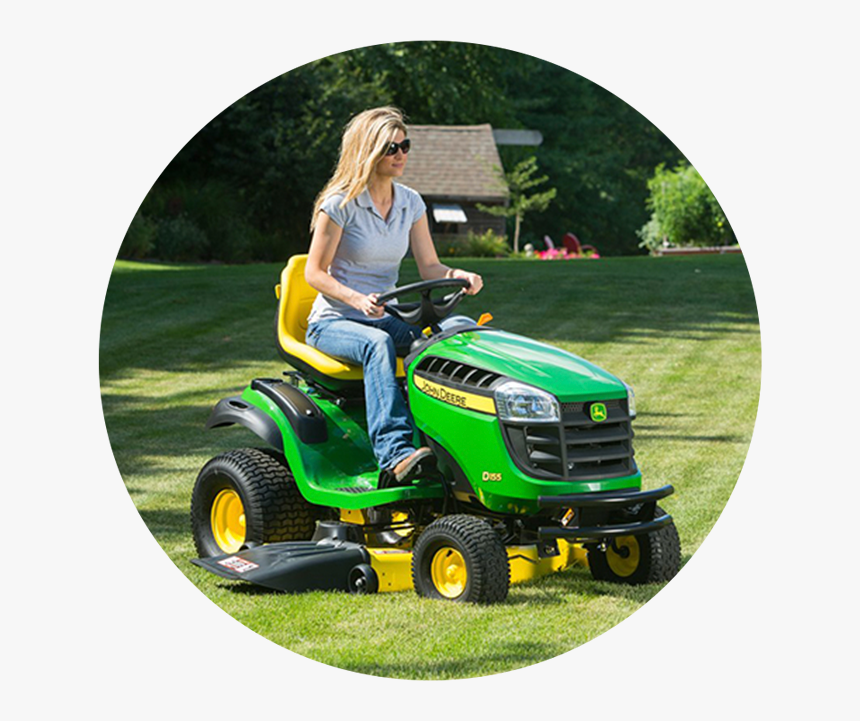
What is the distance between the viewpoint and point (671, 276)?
14531mm

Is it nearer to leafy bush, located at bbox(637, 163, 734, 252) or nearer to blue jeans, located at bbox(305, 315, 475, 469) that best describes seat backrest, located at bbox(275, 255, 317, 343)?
blue jeans, located at bbox(305, 315, 475, 469)

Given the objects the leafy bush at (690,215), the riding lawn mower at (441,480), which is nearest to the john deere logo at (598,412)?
the riding lawn mower at (441,480)

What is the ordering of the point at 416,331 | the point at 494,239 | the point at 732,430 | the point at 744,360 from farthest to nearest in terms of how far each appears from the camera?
the point at 494,239 < the point at 744,360 < the point at 732,430 < the point at 416,331

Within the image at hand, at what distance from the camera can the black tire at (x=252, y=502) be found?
545cm

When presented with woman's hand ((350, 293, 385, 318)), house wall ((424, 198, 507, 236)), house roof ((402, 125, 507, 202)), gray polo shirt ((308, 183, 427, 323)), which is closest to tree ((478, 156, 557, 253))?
house wall ((424, 198, 507, 236))

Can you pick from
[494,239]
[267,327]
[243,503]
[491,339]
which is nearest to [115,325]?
[267,327]

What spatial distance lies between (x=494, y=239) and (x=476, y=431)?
1818 centimetres

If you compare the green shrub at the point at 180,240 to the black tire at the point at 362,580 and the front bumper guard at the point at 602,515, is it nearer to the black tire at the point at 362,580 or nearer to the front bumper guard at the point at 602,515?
the black tire at the point at 362,580

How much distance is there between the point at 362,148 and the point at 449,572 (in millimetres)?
1721

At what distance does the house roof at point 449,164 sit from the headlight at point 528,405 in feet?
67.4

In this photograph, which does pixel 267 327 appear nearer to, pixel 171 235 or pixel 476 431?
pixel 171 235

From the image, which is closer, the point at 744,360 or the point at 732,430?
the point at 732,430

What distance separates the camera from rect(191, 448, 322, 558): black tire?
5445mm

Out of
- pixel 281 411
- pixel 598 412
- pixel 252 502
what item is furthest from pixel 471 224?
pixel 598 412
